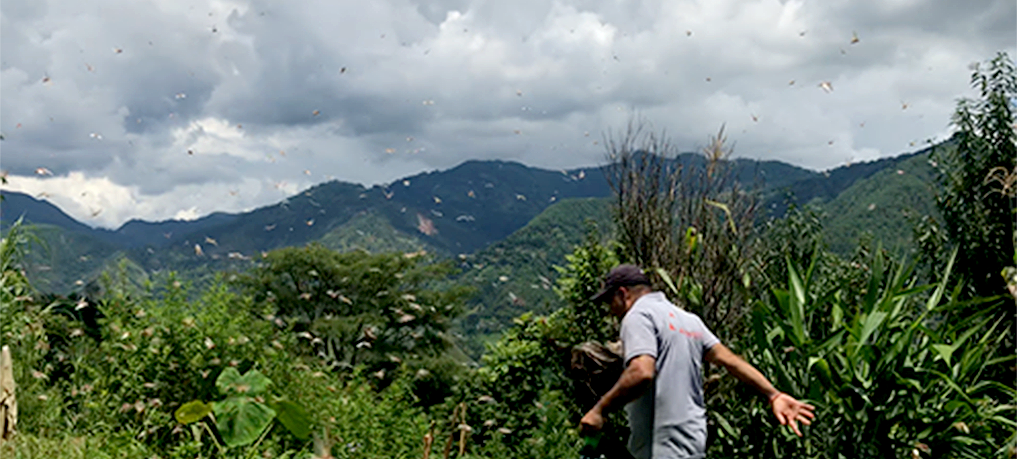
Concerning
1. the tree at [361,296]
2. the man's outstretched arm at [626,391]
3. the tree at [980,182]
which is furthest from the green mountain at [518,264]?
the man's outstretched arm at [626,391]

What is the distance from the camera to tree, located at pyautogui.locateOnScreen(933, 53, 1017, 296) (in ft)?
35.7

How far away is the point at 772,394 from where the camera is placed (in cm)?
317

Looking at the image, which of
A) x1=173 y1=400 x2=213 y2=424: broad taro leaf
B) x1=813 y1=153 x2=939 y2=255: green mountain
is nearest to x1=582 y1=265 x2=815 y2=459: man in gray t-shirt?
x1=173 y1=400 x2=213 y2=424: broad taro leaf

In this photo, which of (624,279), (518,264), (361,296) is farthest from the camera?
(518,264)

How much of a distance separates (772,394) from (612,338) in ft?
14.9

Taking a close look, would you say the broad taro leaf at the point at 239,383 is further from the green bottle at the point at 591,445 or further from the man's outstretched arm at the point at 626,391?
the man's outstretched arm at the point at 626,391

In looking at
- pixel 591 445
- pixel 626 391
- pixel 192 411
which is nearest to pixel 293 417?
pixel 192 411

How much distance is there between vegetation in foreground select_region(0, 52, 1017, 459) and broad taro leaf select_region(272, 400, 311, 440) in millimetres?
14

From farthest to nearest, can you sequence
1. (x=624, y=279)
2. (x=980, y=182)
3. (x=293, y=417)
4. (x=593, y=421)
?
(x=980, y=182) → (x=293, y=417) → (x=624, y=279) → (x=593, y=421)

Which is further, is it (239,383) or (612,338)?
(612,338)

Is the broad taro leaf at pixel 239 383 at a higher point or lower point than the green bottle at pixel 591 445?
higher

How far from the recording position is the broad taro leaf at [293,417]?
4562mm

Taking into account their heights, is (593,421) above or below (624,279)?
below

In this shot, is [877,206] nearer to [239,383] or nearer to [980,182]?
[980,182]
